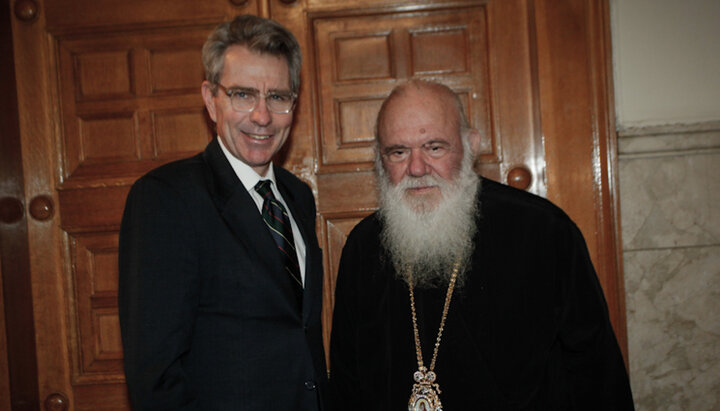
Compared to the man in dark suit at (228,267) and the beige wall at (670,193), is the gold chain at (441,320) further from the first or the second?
the beige wall at (670,193)

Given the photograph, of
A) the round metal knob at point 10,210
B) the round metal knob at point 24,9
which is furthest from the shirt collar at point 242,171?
the round metal knob at point 24,9

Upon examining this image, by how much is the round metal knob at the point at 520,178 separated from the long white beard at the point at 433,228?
0.53 metres

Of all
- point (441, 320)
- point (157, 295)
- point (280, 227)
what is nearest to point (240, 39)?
point (280, 227)

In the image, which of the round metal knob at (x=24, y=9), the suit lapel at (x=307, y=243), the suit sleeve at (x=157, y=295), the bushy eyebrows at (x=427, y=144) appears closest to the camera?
the suit sleeve at (x=157, y=295)

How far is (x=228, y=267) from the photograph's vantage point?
5.65 ft

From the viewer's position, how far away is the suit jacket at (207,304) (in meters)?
1.57

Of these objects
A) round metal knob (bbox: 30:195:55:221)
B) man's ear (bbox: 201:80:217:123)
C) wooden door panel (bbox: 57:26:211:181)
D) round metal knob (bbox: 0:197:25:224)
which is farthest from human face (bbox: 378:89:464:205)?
round metal knob (bbox: 0:197:25:224)

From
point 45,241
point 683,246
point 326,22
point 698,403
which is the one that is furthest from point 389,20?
point 698,403

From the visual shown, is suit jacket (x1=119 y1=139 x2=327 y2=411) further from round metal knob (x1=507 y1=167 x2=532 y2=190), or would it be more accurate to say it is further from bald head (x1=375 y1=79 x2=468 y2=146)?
round metal knob (x1=507 y1=167 x2=532 y2=190)

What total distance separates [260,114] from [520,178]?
1455 millimetres

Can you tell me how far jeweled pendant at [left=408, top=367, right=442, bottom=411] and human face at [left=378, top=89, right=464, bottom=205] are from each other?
70 cm

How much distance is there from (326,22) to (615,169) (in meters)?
1.69

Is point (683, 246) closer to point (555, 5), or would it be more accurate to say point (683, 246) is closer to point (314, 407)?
point (555, 5)

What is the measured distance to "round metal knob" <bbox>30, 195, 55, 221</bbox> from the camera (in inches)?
108
